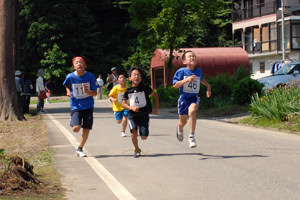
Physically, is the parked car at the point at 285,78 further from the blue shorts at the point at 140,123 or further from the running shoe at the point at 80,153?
the running shoe at the point at 80,153

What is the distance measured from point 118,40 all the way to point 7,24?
3838cm

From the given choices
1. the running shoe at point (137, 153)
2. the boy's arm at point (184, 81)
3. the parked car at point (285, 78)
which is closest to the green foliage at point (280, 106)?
the boy's arm at point (184, 81)

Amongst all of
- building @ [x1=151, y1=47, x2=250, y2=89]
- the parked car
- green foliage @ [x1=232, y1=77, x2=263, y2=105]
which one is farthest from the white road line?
building @ [x1=151, y1=47, x2=250, y2=89]

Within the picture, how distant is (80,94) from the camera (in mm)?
9625

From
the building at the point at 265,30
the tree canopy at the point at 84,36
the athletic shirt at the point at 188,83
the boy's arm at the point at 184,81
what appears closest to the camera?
the boy's arm at the point at 184,81

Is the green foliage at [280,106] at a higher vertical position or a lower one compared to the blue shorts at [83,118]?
lower

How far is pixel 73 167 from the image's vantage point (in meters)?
8.67

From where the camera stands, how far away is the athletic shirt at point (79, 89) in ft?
31.5

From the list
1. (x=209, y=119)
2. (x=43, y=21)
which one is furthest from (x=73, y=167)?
(x=43, y=21)

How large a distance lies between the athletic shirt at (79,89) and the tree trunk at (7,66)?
943 centimetres

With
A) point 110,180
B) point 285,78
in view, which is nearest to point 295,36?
point 285,78

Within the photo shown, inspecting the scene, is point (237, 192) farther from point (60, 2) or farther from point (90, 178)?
point (60, 2)

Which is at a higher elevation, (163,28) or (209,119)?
(163,28)

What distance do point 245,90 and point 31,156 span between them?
1089 centimetres
